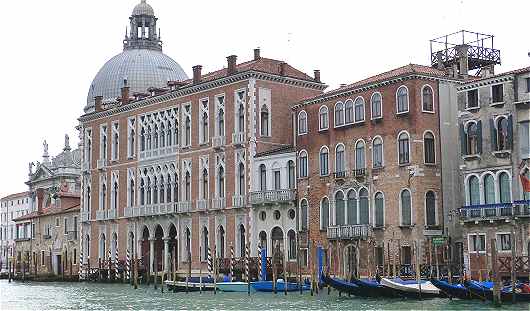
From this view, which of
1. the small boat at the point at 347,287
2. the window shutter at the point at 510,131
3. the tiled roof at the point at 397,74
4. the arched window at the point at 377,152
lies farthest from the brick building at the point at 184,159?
the window shutter at the point at 510,131

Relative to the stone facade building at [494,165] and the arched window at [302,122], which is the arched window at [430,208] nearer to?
the stone facade building at [494,165]

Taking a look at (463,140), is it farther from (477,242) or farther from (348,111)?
(348,111)

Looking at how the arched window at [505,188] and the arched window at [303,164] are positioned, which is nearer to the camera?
the arched window at [505,188]

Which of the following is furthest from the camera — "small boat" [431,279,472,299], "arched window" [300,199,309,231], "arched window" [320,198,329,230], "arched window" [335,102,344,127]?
"arched window" [300,199,309,231]

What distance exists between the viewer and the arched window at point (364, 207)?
1393 inches

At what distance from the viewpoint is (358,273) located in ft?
115

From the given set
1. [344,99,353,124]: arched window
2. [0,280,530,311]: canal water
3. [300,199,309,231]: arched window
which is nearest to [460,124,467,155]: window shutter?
[344,99,353,124]: arched window

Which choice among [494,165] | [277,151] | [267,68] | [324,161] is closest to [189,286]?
[277,151]

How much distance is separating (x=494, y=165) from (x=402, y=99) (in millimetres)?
4419

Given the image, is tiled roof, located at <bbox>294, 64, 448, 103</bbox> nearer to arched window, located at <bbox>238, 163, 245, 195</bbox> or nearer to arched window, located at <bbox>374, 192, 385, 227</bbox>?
arched window, located at <bbox>374, 192, 385, 227</bbox>

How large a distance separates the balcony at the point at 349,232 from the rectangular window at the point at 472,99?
597 centimetres

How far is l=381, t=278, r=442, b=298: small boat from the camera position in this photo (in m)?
29.6

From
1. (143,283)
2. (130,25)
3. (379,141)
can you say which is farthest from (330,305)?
(130,25)

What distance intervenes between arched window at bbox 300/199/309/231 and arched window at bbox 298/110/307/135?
2819mm
